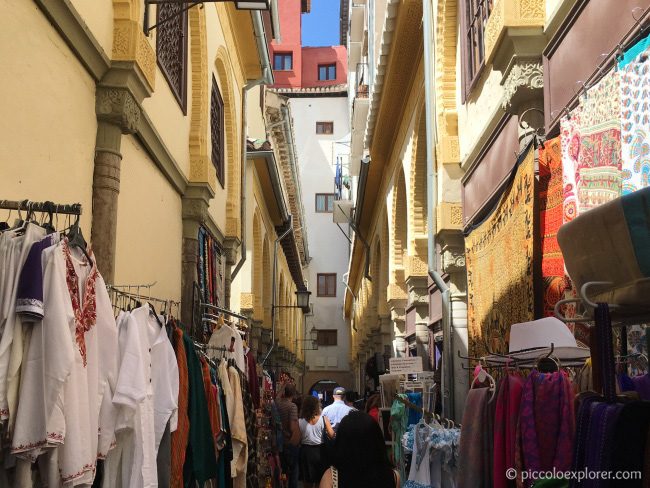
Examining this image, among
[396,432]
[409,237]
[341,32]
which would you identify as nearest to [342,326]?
[341,32]

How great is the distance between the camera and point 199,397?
5.29m

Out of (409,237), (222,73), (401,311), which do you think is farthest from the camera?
(401,311)

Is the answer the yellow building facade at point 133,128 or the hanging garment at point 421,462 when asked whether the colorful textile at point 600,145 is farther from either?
the yellow building facade at point 133,128

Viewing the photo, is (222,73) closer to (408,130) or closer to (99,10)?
(408,130)

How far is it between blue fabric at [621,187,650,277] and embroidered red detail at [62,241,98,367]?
7.37ft

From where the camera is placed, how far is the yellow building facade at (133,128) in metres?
4.39

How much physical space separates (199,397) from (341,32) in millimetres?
41370

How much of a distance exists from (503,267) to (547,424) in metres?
2.55

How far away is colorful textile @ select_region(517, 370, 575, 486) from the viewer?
127 inches

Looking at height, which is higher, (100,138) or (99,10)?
(99,10)

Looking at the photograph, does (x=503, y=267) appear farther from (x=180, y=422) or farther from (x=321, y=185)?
(x=321, y=185)

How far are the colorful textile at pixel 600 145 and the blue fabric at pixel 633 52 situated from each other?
0.06 m

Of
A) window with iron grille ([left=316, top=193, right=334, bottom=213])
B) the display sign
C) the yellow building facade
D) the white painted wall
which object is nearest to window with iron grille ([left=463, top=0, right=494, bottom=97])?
the display sign

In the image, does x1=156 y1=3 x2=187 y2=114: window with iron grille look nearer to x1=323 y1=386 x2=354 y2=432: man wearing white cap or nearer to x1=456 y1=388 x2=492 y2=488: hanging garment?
x1=323 y1=386 x2=354 y2=432: man wearing white cap
